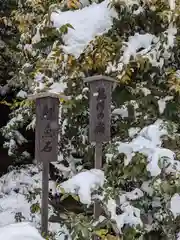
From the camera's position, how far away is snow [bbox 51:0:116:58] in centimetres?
463

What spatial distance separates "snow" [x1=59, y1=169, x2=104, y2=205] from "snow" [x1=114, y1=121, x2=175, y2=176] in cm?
43

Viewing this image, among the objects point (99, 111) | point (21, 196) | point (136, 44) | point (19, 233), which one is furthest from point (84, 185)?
point (21, 196)

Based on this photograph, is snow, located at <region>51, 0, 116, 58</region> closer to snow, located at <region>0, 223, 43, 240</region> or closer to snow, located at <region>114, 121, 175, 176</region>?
snow, located at <region>114, 121, 175, 176</region>

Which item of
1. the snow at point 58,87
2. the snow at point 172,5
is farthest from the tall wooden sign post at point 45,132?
the snow at point 172,5

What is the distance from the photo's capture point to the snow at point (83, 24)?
463cm

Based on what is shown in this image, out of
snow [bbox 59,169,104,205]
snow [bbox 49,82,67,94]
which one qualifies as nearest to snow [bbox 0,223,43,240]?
snow [bbox 59,169,104,205]

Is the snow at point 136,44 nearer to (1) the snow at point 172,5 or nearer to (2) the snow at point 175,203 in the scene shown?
(1) the snow at point 172,5

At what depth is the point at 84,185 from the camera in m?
3.46

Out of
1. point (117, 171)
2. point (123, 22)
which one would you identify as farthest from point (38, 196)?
point (123, 22)

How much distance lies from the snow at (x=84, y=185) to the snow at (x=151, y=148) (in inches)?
16.8

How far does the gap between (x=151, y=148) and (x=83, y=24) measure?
5.61 feet

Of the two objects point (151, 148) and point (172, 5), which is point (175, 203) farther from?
point (172, 5)

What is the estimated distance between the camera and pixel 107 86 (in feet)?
13.4

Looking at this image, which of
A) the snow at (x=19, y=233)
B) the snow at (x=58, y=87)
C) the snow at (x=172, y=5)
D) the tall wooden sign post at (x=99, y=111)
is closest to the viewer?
the snow at (x=19, y=233)
